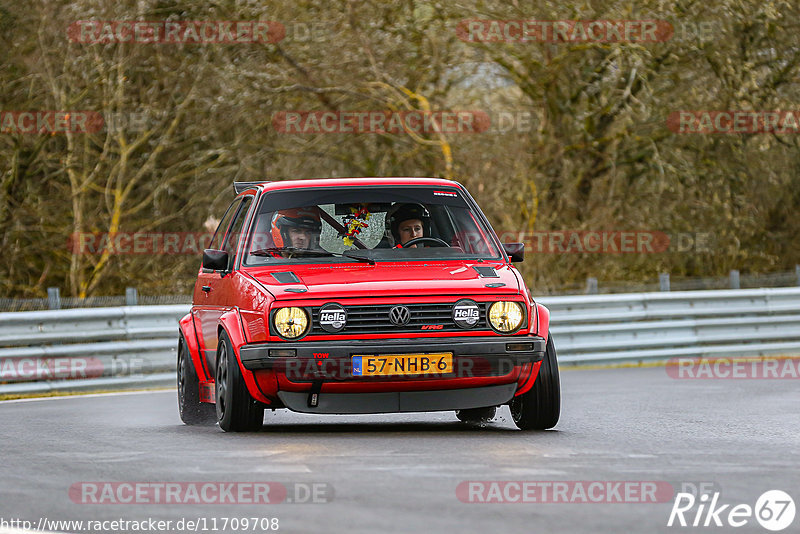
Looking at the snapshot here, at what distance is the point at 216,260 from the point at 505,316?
7.21 ft

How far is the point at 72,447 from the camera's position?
9406 mm

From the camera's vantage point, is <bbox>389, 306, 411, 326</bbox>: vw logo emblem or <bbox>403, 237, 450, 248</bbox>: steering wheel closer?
<bbox>389, 306, 411, 326</bbox>: vw logo emblem

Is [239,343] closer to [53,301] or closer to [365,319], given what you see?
[365,319]

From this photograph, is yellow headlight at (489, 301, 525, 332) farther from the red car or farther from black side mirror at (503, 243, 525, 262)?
black side mirror at (503, 243, 525, 262)

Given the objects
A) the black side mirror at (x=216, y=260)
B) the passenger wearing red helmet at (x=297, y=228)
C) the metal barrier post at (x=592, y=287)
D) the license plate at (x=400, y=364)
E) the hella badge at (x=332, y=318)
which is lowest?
the metal barrier post at (x=592, y=287)

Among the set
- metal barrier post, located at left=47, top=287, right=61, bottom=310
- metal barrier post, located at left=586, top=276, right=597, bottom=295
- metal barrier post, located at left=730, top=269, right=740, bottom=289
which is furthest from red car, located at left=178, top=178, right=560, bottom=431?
→ metal barrier post, located at left=730, top=269, right=740, bottom=289

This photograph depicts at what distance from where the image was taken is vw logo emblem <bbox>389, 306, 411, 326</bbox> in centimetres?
932

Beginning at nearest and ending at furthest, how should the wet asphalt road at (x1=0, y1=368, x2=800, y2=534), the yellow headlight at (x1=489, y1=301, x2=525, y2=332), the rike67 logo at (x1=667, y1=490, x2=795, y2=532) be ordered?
the rike67 logo at (x1=667, y1=490, x2=795, y2=532) < the wet asphalt road at (x1=0, y1=368, x2=800, y2=534) < the yellow headlight at (x1=489, y1=301, x2=525, y2=332)

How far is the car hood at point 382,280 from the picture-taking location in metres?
9.39

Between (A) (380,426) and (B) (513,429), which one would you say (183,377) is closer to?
(A) (380,426)

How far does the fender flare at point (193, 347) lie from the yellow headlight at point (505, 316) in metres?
2.49

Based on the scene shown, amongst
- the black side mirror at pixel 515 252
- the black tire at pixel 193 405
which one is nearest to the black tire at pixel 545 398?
the black side mirror at pixel 515 252

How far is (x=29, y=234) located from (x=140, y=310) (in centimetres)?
864

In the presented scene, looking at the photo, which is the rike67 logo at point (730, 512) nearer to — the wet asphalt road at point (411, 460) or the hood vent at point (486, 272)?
the wet asphalt road at point (411, 460)
